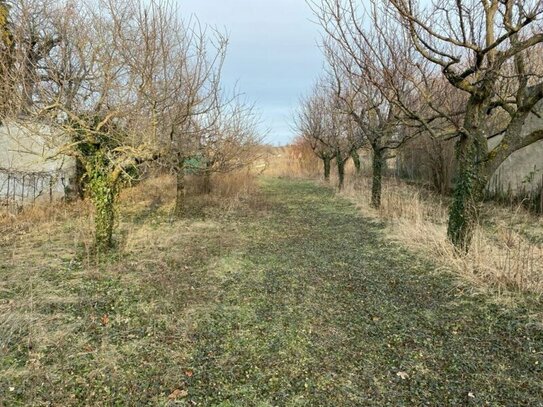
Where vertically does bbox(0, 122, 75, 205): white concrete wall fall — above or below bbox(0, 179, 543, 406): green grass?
above

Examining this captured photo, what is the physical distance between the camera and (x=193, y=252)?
17.5ft

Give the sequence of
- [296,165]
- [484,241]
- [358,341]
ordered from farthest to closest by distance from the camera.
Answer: [296,165], [484,241], [358,341]

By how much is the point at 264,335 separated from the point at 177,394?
91 cm

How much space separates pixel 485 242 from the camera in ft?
16.1

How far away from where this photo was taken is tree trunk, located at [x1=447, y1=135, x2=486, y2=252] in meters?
4.42

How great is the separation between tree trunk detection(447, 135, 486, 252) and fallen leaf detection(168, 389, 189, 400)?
378 cm

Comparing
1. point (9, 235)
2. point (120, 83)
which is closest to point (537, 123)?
point (120, 83)

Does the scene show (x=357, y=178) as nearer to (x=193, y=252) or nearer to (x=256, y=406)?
(x=193, y=252)

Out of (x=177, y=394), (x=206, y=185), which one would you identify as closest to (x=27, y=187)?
(x=206, y=185)

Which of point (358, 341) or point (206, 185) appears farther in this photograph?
point (206, 185)

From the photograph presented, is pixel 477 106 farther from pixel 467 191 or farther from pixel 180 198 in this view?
pixel 180 198

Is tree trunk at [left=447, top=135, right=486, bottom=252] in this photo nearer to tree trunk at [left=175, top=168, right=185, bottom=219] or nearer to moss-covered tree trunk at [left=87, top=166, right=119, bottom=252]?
moss-covered tree trunk at [left=87, top=166, right=119, bottom=252]

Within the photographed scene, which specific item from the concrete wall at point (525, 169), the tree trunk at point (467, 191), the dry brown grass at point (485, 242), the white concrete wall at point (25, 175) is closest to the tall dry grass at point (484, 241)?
the dry brown grass at point (485, 242)

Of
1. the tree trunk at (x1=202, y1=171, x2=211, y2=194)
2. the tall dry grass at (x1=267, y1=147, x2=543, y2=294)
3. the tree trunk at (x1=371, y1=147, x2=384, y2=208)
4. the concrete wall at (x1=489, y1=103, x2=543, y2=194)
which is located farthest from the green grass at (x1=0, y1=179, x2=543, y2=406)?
the tree trunk at (x1=202, y1=171, x2=211, y2=194)
